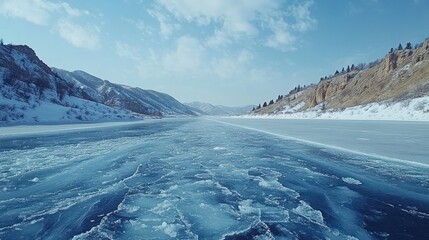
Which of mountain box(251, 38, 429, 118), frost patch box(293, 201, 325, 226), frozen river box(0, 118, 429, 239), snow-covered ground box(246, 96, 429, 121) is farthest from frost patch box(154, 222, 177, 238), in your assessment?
mountain box(251, 38, 429, 118)

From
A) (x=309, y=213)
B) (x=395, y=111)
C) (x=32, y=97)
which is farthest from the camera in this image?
(x=32, y=97)

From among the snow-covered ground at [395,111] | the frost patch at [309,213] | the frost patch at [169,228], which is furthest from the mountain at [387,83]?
the frost patch at [169,228]

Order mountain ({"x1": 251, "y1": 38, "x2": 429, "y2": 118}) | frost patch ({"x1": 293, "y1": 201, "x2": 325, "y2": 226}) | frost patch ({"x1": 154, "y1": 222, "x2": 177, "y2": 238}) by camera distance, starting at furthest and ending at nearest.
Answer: mountain ({"x1": 251, "y1": 38, "x2": 429, "y2": 118}) → frost patch ({"x1": 293, "y1": 201, "x2": 325, "y2": 226}) → frost patch ({"x1": 154, "y1": 222, "x2": 177, "y2": 238})

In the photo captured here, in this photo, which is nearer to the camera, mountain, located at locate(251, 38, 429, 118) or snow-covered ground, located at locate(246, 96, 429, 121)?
snow-covered ground, located at locate(246, 96, 429, 121)

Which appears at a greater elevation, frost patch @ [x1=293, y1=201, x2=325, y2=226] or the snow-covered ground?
the snow-covered ground

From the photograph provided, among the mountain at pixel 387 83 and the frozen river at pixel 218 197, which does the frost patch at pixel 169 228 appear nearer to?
the frozen river at pixel 218 197

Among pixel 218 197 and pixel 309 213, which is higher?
pixel 309 213

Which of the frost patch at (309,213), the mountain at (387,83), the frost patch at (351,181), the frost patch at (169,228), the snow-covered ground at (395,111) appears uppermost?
the mountain at (387,83)

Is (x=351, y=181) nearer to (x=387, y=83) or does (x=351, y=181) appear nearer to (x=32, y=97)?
(x=32, y=97)

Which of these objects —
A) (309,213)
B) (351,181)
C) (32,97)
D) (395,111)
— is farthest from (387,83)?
(32,97)

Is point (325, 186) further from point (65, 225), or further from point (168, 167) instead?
point (65, 225)

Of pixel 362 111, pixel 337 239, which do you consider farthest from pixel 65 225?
pixel 362 111

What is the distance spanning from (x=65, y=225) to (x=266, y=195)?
Result: 4.59 m

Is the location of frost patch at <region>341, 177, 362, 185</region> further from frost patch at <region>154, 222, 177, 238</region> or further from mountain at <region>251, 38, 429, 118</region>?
mountain at <region>251, 38, 429, 118</region>
